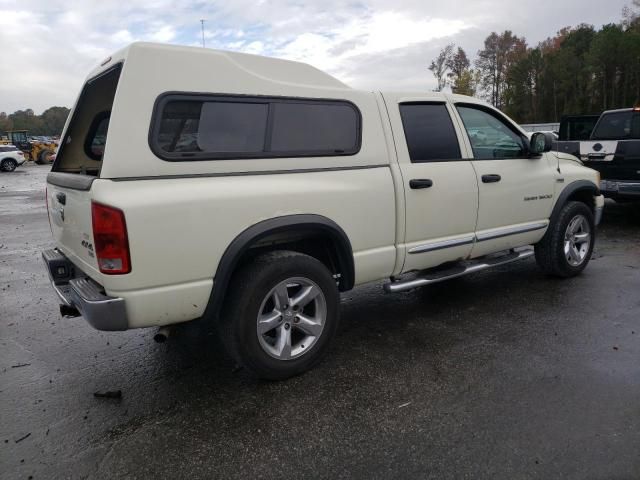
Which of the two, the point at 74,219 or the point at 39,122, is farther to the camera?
the point at 39,122

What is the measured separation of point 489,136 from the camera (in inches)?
181

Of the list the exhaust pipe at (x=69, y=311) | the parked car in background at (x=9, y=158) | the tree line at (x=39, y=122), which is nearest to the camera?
the exhaust pipe at (x=69, y=311)

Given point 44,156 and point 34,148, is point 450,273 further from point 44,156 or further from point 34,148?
point 34,148

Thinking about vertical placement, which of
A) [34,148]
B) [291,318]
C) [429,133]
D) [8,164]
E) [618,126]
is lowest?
[291,318]

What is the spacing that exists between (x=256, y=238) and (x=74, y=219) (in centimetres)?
118

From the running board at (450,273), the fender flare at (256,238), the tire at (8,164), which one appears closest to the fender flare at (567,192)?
the running board at (450,273)

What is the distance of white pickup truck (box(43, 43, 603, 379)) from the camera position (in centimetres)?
276

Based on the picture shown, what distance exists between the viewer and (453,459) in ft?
8.13

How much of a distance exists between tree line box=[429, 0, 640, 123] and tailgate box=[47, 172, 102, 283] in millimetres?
47046

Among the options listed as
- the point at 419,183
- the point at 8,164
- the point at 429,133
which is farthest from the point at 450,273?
the point at 8,164

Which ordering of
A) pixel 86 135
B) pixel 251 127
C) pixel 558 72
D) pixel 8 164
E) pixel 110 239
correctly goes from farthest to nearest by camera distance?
1. pixel 558 72
2. pixel 8 164
3. pixel 86 135
4. pixel 251 127
5. pixel 110 239

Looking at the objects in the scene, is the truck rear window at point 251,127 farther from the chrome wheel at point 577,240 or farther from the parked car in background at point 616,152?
the parked car in background at point 616,152

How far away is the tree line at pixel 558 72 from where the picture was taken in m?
45.7

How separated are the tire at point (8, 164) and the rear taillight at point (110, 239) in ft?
104
